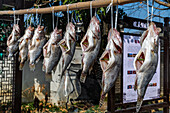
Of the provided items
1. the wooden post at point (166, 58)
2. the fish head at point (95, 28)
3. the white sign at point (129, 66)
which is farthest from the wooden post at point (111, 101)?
the fish head at point (95, 28)

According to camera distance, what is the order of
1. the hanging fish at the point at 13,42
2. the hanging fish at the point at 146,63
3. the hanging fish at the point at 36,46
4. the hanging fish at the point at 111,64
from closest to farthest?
the hanging fish at the point at 146,63, the hanging fish at the point at 111,64, the hanging fish at the point at 36,46, the hanging fish at the point at 13,42

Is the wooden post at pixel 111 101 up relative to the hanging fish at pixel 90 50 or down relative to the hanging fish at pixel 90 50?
down

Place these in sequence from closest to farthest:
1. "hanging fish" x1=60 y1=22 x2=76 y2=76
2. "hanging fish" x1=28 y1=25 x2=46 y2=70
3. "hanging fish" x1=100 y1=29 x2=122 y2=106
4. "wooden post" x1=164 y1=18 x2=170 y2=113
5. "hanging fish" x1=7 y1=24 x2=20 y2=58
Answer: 1. "hanging fish" x1=100 y1=29 x2=122 y2=106
2. "hanging fish" x1=60 y1=22 x2=76 y2=76
3. "hanging fish" x1=28 y1=25 x2=46 y2=70
4. "hanging fish" x1=7 y1=24 x2=20 y2=58
5. "wooden post" x1=164 y1=18 x2=170 y2=113

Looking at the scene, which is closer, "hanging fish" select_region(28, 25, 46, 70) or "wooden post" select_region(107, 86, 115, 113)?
"hanging fish" select_region(28, 25, 46, 70)

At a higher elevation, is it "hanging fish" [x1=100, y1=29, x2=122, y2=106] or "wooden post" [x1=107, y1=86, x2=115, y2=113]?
"hanging fish" [x1=100, y1=29, x2=122, y2=106]

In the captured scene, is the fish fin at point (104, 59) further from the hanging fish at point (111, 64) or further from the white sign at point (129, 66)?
the white sign at point (129, 66)

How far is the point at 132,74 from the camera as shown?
3.09m

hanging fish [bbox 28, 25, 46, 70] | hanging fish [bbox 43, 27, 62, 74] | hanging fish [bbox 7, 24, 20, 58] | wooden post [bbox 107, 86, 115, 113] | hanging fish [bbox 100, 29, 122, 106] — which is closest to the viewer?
hanging fish [bbox 100, 29, 122, 106]

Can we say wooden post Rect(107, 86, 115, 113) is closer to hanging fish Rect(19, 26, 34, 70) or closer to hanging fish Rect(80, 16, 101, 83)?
hanging fish Rect(19, 26, 34, 70)


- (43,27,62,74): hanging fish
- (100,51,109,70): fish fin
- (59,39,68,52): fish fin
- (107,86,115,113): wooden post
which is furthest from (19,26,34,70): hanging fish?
(107,86,115,113): wooden post

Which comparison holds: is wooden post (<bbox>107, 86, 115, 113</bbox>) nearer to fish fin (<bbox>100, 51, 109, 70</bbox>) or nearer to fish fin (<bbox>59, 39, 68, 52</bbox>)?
fish fin (<bbox>59, 39, 68, 52</bbox>)

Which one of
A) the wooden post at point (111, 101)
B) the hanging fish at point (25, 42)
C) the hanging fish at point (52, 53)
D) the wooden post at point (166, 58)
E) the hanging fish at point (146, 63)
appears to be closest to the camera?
the hanging fish at point (146, 63)

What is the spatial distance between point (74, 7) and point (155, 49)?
807mm

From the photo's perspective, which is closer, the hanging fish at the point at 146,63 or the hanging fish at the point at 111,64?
the hanging fish at the point at 146,63
